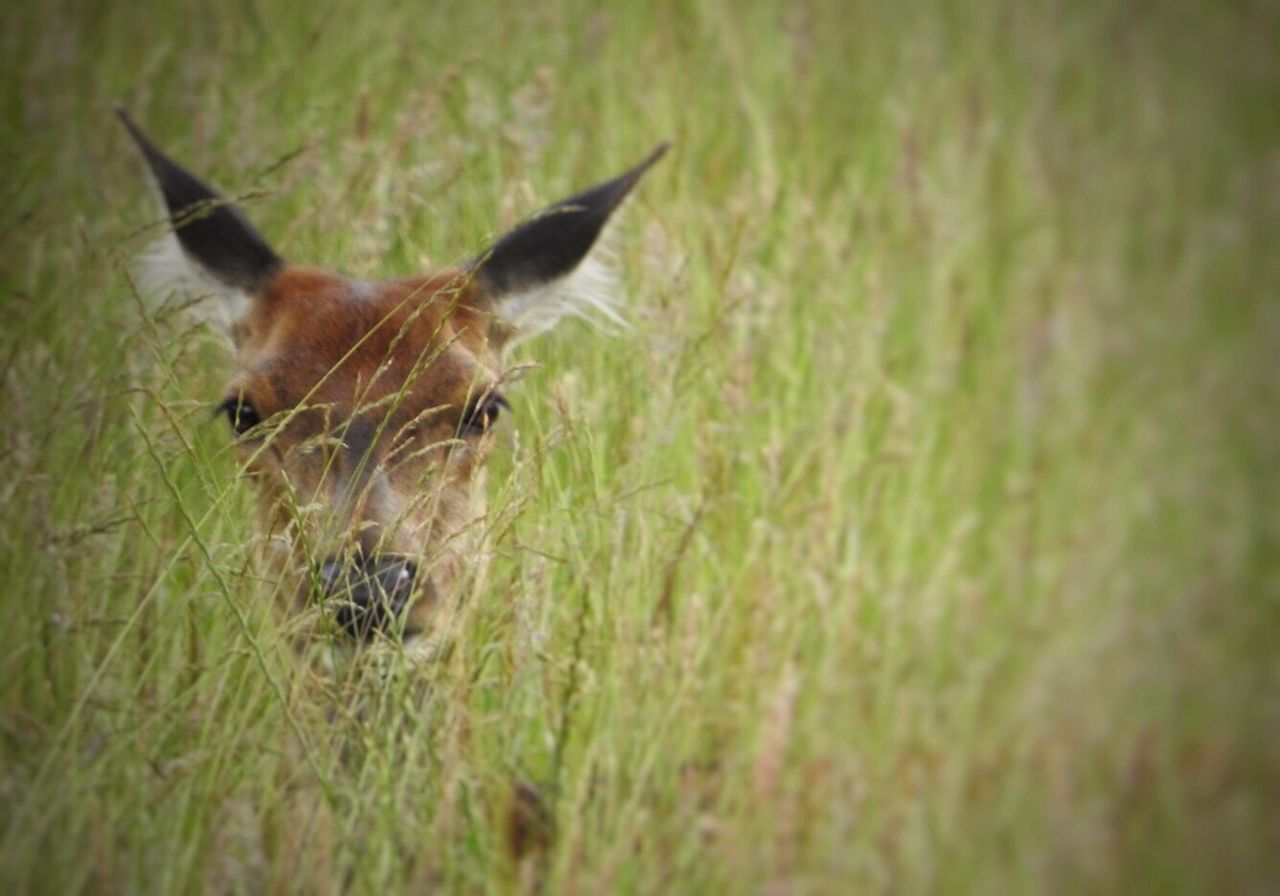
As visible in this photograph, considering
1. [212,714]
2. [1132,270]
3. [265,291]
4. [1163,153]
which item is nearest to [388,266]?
[265,291]

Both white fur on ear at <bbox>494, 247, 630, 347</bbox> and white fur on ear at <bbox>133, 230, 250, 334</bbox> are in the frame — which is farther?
white fur on ear at <bbox>494, 247, 630, 347</bbox>

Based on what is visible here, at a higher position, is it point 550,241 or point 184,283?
point 550,241

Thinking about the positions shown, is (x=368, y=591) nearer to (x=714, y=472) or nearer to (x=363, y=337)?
(x=363, y=337)

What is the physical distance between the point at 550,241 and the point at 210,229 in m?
0.55

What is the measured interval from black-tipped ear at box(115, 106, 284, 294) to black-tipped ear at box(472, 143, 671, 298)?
359 millimetres

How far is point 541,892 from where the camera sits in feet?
7.97

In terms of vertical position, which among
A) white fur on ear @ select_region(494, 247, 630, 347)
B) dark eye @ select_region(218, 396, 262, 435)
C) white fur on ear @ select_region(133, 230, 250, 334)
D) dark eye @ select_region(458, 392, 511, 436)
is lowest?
dark eye @ select_region(218, 396, 262, 435)

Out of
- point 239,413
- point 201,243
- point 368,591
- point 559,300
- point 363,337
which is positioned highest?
point 559,300

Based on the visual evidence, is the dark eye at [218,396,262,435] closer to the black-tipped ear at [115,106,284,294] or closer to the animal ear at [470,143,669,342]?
the black-tipped ear at [115,106,284,294]

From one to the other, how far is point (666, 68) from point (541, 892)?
1913 millimetres

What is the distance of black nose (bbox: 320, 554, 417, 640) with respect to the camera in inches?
75.6

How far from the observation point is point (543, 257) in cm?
224

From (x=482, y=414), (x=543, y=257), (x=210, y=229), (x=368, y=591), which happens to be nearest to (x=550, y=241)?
(x=543, y=257)

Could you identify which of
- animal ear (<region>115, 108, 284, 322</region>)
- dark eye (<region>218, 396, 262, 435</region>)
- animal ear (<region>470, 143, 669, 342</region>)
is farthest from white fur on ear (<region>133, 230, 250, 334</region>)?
animal ear (<region>470, 143, 669, 342</region>)
